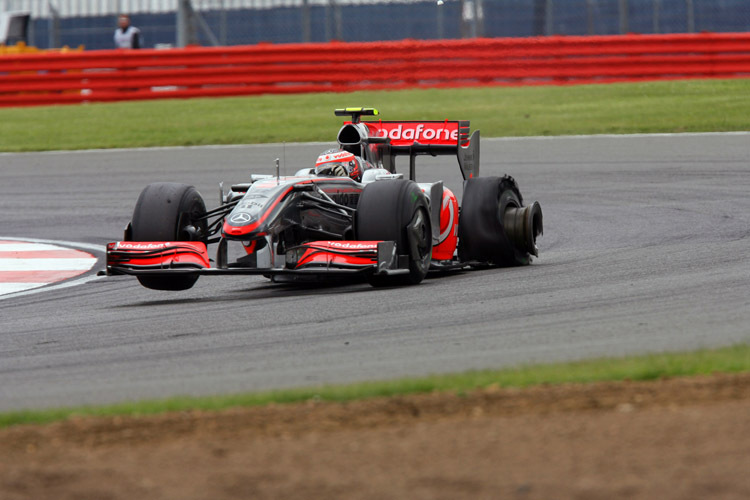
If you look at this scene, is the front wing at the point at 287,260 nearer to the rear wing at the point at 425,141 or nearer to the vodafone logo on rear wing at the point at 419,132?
the rear wing at the point at 425,141

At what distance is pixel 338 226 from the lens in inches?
382

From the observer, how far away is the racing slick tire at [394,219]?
898 centimetres

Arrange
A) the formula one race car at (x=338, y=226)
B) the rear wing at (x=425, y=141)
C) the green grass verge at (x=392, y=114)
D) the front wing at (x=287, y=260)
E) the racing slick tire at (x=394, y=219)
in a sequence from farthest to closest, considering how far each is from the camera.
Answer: the green grass verge at (x=392, y=114)
the rear wing at (x=425, y=141)
the racing slick tire at (x=394, y=219)
the formula one race car at (x=338, y=226)
the front wing at (x=287, y=260)

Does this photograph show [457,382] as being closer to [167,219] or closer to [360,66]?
[167,219]

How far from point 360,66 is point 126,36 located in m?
5.32

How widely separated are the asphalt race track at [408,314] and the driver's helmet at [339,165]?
3.28ft

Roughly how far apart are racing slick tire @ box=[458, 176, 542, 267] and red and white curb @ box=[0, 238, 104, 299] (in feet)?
11.0

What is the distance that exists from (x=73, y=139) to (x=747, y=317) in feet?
50.0

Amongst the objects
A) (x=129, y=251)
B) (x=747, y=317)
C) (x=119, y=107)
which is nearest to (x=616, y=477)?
(x=747, y=317)

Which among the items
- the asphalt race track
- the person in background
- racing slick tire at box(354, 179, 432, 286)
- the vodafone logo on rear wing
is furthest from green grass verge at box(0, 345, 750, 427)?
the person in background

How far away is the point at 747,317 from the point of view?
23.1 feet

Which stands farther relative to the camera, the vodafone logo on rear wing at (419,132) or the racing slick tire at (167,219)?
the vodafone logo on rear wing at (419,132)

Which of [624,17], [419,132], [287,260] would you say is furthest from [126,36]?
[287,260]

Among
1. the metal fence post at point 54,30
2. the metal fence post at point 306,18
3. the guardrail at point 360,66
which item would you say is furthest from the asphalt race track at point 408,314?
the metal fence post at point 54,30
